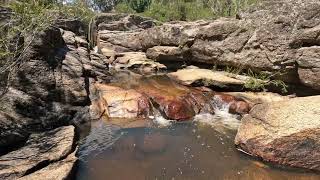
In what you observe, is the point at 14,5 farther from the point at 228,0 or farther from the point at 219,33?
the point at 228,0

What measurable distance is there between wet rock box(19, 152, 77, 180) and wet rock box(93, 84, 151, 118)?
11.1 ft

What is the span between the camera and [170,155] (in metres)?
7.46

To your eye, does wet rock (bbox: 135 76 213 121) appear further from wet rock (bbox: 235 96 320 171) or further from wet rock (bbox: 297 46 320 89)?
wet rock (bbox: 297 46 320 89)

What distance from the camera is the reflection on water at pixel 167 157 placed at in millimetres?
6641

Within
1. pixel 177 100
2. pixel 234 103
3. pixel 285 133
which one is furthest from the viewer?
pixel 234 103

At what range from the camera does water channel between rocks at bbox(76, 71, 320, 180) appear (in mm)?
6648

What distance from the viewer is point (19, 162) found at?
20.2ft

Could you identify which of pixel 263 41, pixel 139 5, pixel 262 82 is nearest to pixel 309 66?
pixel 262 82

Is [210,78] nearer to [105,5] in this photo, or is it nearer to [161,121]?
[161,121]

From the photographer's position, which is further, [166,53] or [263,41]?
[166,53]

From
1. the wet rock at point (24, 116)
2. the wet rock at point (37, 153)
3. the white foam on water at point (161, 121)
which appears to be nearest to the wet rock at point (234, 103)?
the white foam on water at point (161, 121)

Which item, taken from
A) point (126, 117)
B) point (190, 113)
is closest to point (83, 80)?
point (126, 117)

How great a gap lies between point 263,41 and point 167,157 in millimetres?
5828

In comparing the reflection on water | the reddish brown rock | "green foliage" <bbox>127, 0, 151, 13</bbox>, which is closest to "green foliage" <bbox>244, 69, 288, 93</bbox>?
the reddish brown rock
